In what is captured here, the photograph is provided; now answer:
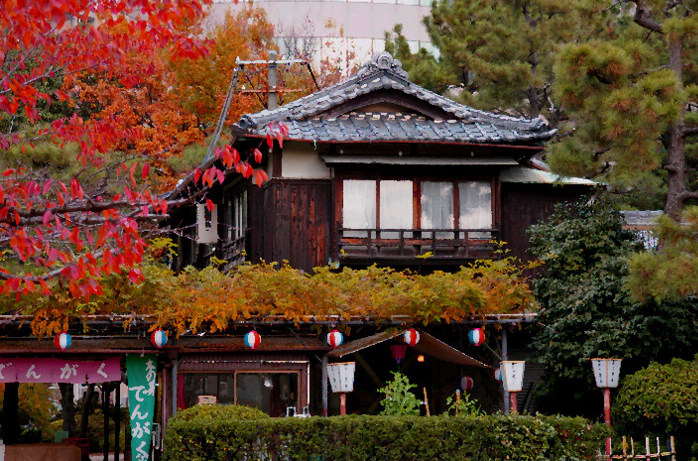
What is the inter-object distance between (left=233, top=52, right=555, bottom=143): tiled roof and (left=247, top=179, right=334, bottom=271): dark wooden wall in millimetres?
1409

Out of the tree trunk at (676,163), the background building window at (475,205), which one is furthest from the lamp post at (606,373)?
the background building window at (475,205)

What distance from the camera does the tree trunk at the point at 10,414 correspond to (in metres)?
23.5

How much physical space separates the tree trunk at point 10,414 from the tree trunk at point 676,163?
14.7m

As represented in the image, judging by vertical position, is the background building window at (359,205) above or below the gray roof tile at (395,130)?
below

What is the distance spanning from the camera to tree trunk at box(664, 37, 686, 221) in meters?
21.4

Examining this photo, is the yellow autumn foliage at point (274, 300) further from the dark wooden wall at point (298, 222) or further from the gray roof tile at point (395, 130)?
the gray roof tile at point (395, 130)

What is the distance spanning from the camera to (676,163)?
865 inches

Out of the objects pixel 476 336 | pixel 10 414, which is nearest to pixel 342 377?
pixel 476 336

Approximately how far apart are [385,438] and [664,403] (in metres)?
5.46

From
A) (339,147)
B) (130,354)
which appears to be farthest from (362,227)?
(130,354)

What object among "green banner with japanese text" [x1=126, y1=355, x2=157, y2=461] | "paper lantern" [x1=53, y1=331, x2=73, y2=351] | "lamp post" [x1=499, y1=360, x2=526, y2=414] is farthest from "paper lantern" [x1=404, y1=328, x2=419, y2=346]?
"paper lantern" [x1=53, y1=331, x2=73, y2=351]

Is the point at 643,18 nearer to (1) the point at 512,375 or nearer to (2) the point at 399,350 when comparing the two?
(1) the point at 512,375

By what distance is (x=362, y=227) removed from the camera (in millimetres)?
26359

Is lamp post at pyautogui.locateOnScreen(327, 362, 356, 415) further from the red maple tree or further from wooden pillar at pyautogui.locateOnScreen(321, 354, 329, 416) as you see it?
the red maple tree
